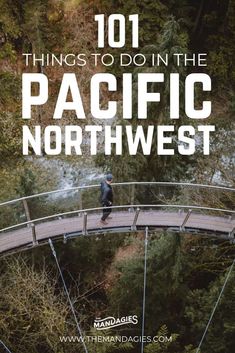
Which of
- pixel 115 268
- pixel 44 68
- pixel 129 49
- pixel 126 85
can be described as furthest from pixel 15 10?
pixel 115 268

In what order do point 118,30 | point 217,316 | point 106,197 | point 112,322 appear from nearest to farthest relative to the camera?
point 106,197 < point 217,316 < point 112,322 < point 118,30

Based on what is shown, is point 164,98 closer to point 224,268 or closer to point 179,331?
point 224,268

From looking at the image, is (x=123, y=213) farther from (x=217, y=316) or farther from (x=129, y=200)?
(x=217, y=316)

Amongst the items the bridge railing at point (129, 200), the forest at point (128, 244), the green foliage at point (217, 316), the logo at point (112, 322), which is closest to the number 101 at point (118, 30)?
the forest at point (128, 244)

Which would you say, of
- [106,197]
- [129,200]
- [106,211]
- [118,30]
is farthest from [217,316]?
[118,30]

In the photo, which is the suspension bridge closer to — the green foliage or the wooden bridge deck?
the wooden bridge deck

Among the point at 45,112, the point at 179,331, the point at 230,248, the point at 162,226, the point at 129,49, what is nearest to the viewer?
the point at 162,226

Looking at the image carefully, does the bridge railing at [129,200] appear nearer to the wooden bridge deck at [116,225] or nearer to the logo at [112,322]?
the wooden bridge deck at [116,225]
